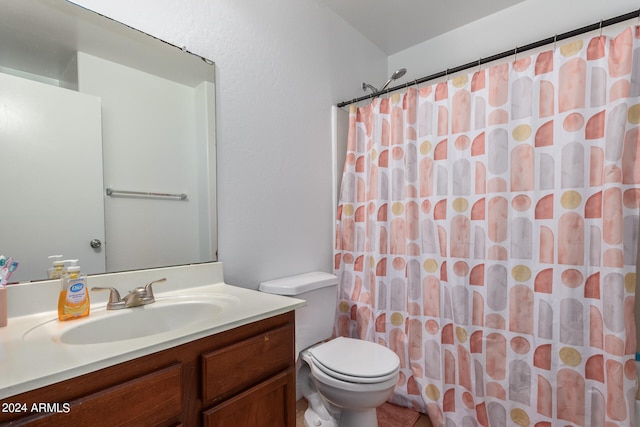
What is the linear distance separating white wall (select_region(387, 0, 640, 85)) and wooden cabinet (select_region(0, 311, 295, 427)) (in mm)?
2157

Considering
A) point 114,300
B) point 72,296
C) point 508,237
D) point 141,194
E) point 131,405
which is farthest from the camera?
point 508,237

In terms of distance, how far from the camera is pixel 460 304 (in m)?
1.59

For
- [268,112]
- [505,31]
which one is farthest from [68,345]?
[505,31]

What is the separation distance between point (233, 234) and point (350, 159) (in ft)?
3.12

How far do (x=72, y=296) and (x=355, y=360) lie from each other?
110cm

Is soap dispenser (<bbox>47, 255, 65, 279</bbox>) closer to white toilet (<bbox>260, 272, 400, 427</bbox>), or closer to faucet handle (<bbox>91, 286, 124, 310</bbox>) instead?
faucet handle (<bbox>91, 286, 124, 310</bbox>)

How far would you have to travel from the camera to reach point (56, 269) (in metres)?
0.96

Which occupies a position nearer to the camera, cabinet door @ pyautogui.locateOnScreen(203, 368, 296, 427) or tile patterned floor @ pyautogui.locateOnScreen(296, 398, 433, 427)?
cabinet door @ pyautogui.locateOnScreen(203, 368, 296, 427)

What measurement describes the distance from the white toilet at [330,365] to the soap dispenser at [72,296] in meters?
0.74

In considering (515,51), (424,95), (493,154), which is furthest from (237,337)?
(515,51)

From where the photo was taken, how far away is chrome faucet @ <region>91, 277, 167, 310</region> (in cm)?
99

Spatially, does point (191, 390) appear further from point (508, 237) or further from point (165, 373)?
point (508, 237)

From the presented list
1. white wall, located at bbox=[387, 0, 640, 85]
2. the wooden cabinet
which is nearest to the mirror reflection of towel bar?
the wooden cabinet

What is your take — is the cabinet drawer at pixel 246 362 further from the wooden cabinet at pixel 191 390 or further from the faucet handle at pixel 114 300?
the faucet handle at pixel 114 300
